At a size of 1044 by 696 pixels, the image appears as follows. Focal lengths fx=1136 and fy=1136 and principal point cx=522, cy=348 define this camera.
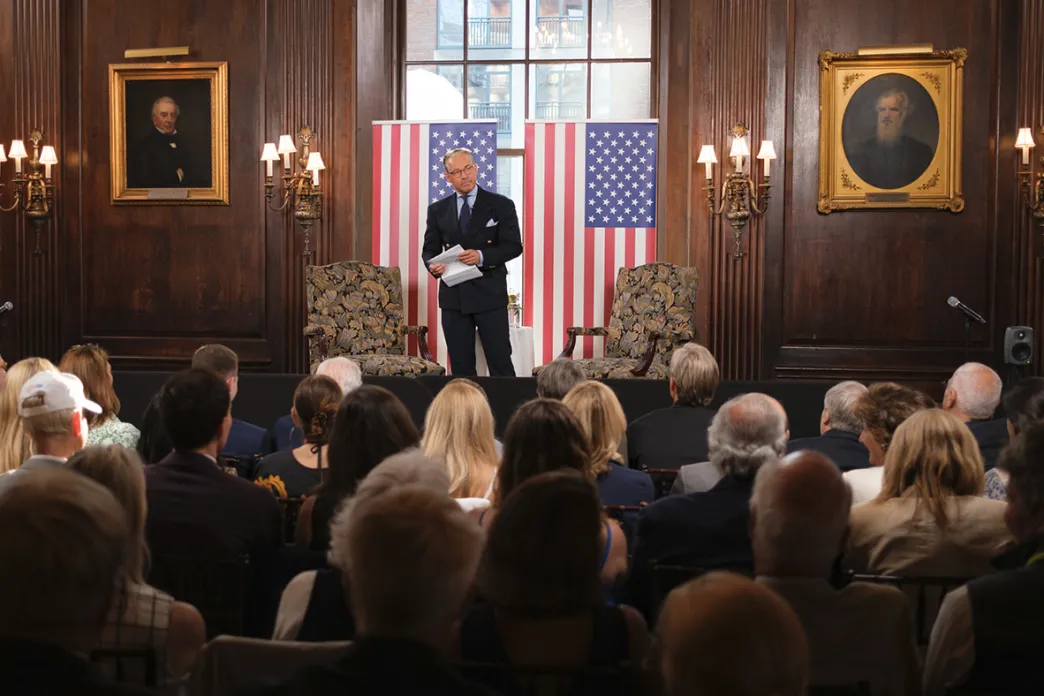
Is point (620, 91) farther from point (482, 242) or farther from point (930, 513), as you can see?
point (930, 513)

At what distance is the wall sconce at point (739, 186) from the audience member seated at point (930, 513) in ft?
19.6

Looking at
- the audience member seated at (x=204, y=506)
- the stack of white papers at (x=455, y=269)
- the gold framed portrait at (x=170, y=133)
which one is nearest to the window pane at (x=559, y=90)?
the stack of white papers at (x=455, y=269)

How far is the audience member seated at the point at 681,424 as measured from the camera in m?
4.38

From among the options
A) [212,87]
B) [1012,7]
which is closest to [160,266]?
[212,87]

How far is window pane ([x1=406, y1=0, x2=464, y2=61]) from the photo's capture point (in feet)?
32.0

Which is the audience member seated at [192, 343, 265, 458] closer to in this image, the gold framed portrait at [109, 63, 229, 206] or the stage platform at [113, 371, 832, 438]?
the stage platform at [113, 371, 832, 438]

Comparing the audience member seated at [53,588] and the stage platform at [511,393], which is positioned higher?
the audience member seated at [53,588]

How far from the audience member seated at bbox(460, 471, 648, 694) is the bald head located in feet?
1.19

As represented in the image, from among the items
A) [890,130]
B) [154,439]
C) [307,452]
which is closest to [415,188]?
[890,130]

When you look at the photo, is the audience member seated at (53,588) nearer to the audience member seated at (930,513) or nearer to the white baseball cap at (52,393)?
the white baseball cap at (52,393)

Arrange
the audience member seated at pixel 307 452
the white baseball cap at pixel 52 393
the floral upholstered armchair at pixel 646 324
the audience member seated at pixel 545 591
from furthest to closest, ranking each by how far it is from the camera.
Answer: the floral upholstered armchair at pixel 646 324, the audience member seated at pixel 307 452, the white baseball cap at pixel 52 393, the audience member seated at pixel 545 591

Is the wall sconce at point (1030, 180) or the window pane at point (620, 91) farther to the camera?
the window pane at point (620, 91)

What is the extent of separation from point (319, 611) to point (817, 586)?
0.94 meters

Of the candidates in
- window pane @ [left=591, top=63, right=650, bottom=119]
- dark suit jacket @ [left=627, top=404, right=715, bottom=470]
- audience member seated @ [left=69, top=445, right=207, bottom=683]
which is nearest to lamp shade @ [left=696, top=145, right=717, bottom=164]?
window pane @ [left=591, top=63, right=650, bottom=119]
